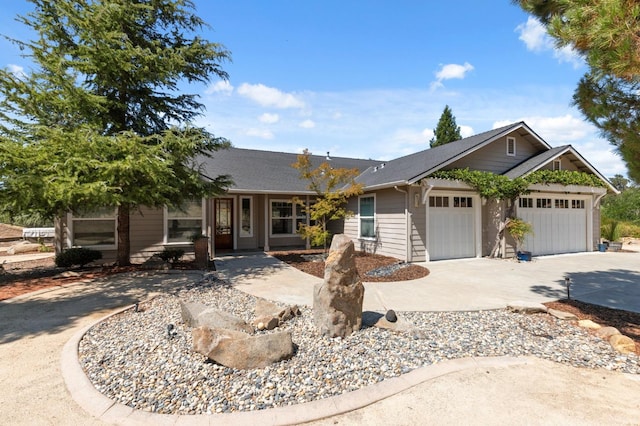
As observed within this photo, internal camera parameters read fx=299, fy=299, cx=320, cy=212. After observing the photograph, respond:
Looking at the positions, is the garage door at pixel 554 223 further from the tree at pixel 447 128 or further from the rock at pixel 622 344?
the tree at pixel 447 128

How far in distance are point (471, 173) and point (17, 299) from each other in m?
12.1

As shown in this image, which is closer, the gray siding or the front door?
the gray siding

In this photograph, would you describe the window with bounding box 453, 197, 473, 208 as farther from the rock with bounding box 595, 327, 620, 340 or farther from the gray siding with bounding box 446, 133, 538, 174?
the rock with bounding box 595, 327, 620, 340

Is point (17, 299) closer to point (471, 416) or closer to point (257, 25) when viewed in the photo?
point (471, 416)

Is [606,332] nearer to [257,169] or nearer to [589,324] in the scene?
[589,324]

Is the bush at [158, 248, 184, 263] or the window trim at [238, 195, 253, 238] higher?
the window trim at [238, 195, 253, 238]

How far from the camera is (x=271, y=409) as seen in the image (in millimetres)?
2455

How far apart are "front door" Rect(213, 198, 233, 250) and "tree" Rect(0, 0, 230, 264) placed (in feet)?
12.4

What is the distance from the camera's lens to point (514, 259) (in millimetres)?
10352

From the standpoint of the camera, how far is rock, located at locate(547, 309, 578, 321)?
183 inches

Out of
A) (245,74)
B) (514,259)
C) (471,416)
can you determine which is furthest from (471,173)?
(471,416)

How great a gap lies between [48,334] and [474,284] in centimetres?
786

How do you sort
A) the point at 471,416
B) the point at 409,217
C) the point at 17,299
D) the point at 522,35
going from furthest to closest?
the point at 409,217
the point at 522,35
the point at 17,299
the point at 471,416

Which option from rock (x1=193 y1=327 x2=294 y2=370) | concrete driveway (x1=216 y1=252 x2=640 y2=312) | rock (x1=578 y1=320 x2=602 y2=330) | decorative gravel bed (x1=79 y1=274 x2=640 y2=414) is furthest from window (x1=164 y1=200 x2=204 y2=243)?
rock (x1=578 y1=320 x2=602 y2=330)
